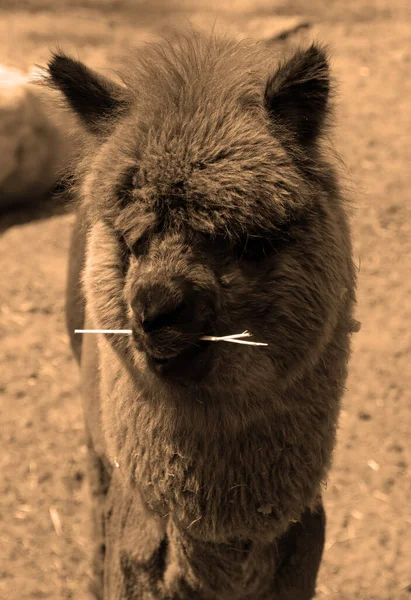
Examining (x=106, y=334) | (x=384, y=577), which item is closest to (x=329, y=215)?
(x=106, y=334)

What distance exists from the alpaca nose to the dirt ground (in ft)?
2.90

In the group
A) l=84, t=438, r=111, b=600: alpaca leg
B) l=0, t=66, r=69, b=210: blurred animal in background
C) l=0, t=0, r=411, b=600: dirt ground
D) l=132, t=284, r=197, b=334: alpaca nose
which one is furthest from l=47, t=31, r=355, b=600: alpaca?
l=0, t=66, r=69, b=210: blurred animal in background

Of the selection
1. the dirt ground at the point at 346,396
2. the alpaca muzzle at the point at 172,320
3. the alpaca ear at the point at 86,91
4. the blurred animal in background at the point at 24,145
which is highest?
the alpaca ear at the point at 86,91

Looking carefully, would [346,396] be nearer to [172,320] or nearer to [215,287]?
[215,287]

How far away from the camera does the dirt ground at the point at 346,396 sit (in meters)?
4.79

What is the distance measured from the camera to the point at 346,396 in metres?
5.78

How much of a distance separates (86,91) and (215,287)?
2.95 ft

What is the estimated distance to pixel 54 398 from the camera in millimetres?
5801

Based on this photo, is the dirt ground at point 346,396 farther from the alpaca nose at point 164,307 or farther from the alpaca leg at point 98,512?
the alpaca nose at point 164,307

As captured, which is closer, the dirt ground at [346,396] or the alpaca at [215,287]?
the alpaca at [215,287]

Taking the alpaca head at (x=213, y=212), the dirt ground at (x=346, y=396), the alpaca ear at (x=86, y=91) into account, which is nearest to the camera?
the alpaca head at (x=213, y=212)

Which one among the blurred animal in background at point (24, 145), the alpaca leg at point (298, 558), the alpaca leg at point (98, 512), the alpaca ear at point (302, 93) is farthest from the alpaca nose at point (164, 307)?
the blurred animal in background at point (24, 145)

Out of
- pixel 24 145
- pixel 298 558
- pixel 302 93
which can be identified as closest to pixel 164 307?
pixel 302 93

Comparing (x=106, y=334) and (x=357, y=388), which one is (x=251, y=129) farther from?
(x=357, y=388)
